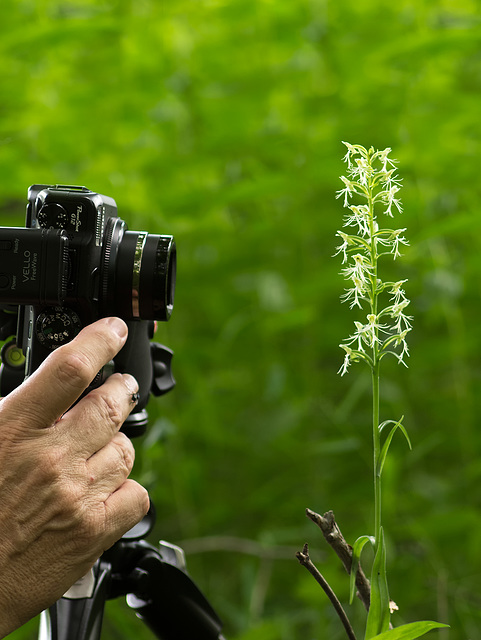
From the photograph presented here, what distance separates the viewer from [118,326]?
43 centimetres

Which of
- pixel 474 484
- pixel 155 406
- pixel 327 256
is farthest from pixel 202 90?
pixel 474 484

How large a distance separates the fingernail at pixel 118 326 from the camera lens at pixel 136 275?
17mm

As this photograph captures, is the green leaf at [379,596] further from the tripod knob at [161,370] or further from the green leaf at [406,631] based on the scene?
the tripod knob at [161,370]

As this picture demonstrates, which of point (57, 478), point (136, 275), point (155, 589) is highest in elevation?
point (136, 275)

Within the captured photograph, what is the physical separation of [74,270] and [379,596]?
262 mm

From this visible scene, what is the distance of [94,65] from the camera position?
3.19 ft

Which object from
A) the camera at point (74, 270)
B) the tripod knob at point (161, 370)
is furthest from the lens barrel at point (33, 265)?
the tripod knob at point (161, 370)

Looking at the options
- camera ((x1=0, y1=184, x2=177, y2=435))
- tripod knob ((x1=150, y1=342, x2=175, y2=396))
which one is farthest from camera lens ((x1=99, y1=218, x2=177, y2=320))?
tripod knob ((x1=150, y1=342, x2=175, y2=396))

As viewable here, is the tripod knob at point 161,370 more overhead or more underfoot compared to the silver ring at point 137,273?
more underfoot

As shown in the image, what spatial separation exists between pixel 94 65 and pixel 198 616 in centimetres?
76

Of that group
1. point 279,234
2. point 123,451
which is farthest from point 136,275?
point 279,234

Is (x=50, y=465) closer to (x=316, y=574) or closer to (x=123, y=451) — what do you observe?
(x=123, y=451)

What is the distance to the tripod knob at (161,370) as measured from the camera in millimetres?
543

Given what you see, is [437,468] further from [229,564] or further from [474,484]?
[229,564]
